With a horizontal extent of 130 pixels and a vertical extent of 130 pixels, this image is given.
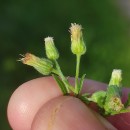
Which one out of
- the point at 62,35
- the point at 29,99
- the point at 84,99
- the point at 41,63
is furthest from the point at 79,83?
the point at 62,35

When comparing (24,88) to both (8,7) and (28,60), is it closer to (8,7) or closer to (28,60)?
(28,60)

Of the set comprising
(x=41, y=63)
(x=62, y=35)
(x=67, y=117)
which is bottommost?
(x=62, y=35)

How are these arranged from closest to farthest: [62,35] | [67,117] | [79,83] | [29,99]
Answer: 1. [67,117]
2. [79,83]
3. [29,99]
4. [62,35]

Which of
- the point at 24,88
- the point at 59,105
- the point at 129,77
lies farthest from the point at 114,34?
the point at 59,105

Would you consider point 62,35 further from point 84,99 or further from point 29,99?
point 84,99

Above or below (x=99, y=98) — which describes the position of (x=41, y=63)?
above

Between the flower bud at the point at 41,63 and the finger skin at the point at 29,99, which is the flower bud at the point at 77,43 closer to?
the flower bud at the point at 41,63

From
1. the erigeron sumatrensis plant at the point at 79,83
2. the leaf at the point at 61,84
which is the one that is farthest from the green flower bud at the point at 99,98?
the leaf at the point at 61,84
